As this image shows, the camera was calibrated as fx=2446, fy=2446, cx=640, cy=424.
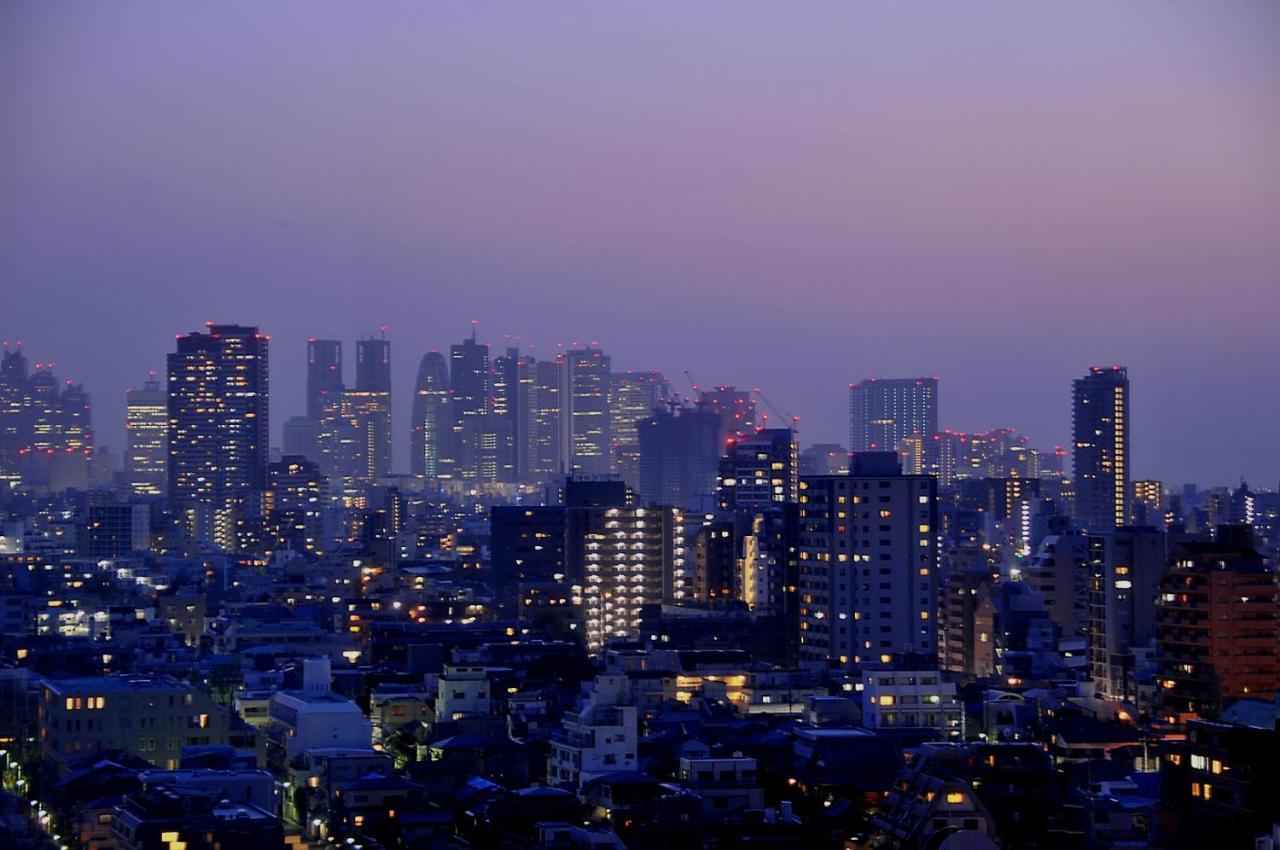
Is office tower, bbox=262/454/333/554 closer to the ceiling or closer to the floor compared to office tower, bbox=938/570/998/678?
closer to the ceiling

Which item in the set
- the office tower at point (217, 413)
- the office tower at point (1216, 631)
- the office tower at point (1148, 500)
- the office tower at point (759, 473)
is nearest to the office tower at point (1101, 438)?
the office tower at point (1148, 500)

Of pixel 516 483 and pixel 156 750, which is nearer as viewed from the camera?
pixel 156 750

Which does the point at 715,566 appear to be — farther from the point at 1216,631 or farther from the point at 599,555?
the point at 1216,631

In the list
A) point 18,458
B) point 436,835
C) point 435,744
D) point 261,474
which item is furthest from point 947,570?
point 261,474

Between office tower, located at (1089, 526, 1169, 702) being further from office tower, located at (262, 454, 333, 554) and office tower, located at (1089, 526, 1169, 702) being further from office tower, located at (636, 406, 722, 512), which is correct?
office tower, located at (636, 406, 722, 512)

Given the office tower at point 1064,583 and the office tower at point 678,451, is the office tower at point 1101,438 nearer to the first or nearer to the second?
the office tower at point 678,451

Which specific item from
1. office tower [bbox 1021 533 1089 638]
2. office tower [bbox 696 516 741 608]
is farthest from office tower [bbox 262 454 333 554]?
office tower [bbox 1021 533 1089 638]

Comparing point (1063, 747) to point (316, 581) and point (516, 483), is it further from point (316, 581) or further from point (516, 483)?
point (516, 483)
